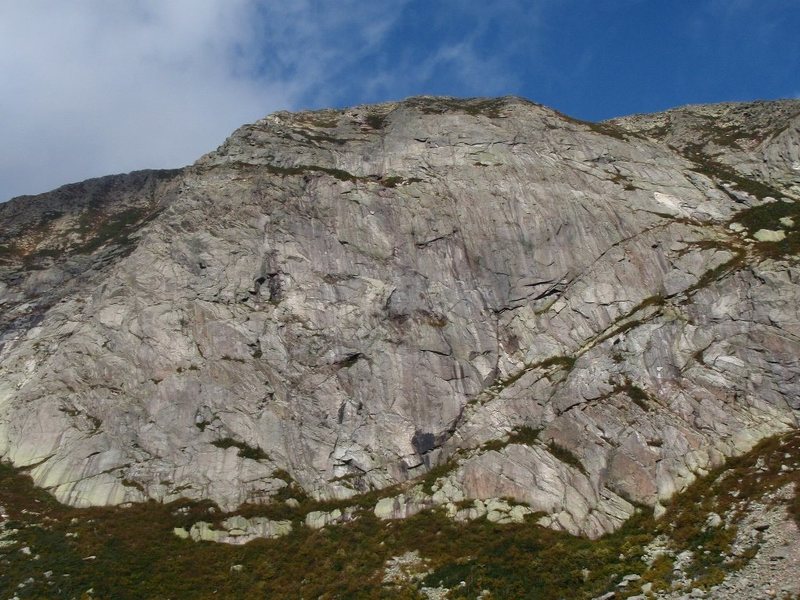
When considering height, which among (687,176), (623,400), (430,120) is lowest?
(623,400)

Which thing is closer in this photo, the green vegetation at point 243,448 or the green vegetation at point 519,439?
the green vegetation at point 519,439

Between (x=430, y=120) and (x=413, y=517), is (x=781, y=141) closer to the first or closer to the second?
(x=430, y=120)

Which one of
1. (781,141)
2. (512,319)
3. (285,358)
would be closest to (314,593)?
(285,358)

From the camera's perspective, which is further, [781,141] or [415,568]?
[781,141]

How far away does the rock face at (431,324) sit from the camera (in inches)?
1384

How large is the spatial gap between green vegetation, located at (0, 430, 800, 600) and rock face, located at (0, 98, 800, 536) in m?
1.70

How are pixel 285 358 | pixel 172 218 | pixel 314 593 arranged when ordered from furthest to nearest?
pixel 172 218 < pixel 285 358 < pixel 314 593

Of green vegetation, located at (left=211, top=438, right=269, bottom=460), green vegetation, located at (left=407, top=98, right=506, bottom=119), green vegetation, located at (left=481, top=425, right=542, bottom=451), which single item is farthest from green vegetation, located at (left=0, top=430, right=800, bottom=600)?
green vegetation, located at (left=407, top=98, right=506, bottom=119)

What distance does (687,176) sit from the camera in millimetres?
53562

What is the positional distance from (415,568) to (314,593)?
5356 millimetres

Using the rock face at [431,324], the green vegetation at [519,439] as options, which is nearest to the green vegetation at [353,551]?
the green vegetation at [519,439]

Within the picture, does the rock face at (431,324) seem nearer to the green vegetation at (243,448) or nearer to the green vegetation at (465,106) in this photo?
the green vegetation at (243,448)

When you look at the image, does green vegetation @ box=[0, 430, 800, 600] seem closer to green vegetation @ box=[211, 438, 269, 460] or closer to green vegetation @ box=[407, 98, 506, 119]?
green vegetation @ box=[211, 438, 269, 460]

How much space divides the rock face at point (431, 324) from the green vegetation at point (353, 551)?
1.70m
